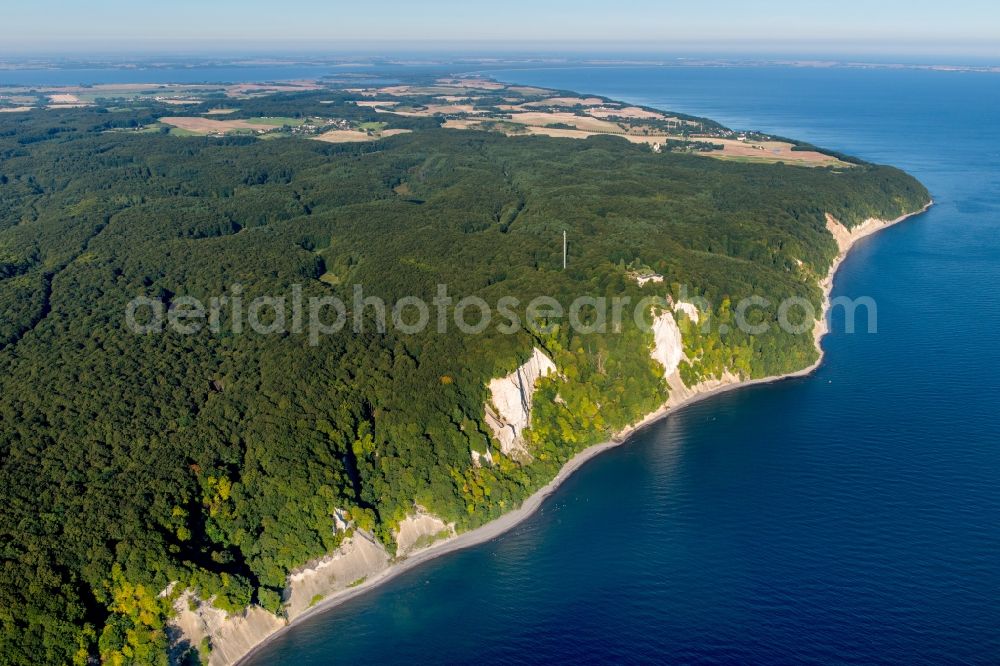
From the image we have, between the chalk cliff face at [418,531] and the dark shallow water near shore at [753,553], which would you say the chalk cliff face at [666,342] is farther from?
the chalk cliff face at [418,531]

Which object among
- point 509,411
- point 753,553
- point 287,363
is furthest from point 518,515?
point 287,363

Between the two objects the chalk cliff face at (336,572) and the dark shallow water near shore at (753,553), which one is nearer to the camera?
the dark shallow water near shore at (753,553)

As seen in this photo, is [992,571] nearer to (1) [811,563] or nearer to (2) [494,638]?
(1) [811,563]

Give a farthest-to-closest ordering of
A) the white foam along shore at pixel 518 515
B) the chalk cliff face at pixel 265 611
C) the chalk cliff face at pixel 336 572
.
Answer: the white foam along shore at pixel 518 515 → the chalk cliff face at pixel 336 572 → the chalk cliff face at pixel 265 611

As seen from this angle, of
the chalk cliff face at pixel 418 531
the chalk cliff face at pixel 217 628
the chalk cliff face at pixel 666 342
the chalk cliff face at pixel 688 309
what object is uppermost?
the chalk cliff face at pixel 688 309

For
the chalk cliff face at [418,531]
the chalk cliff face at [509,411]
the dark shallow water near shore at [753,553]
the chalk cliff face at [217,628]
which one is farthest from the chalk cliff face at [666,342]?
the chalk cliff face at [217,628]

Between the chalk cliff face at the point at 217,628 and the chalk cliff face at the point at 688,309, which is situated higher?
the chalk cliff face at the point at 688,309

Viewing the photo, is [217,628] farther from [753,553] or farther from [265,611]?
[753,553]
